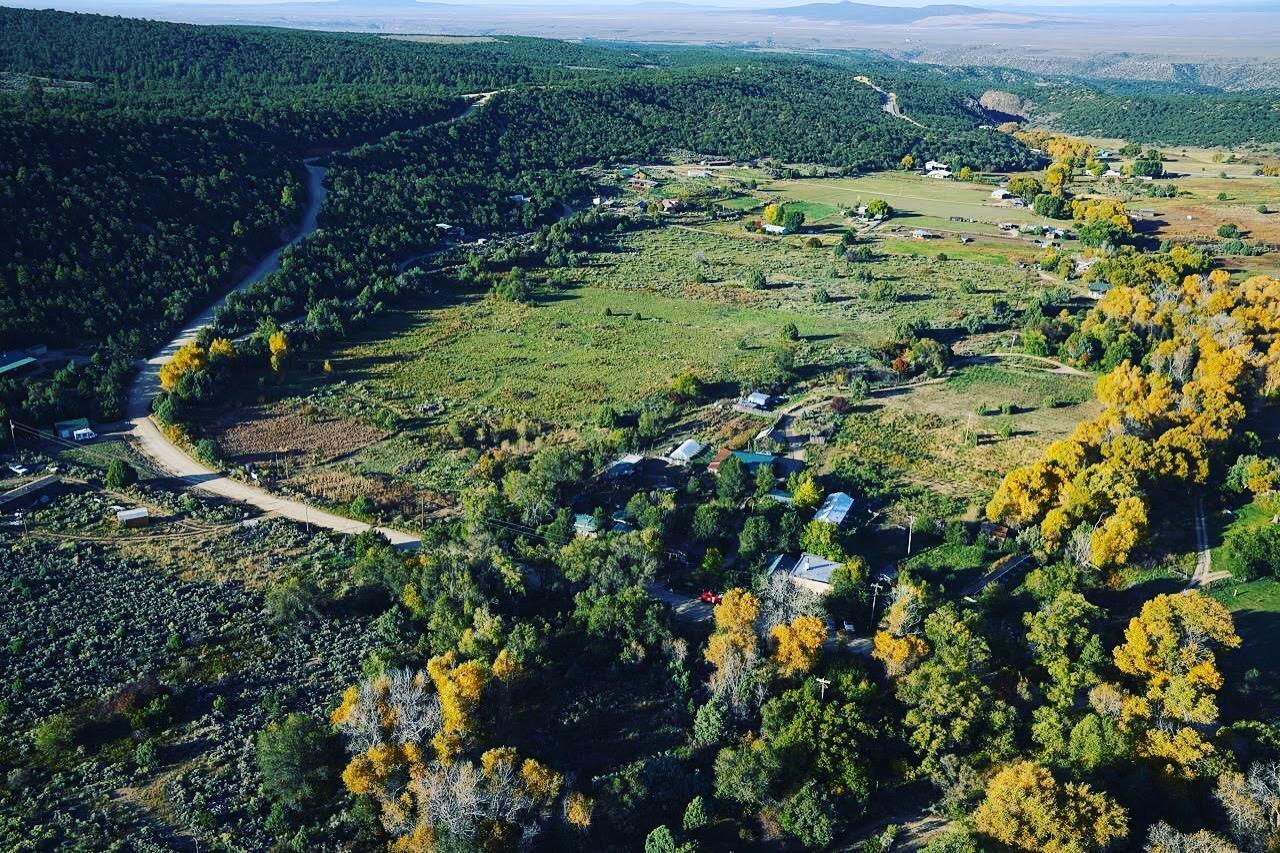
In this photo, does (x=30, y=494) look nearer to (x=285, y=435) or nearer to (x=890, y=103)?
(x=285, y=435)

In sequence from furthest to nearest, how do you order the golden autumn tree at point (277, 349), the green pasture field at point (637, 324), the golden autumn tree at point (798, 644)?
1. the golden autumn tree at point (277, 349)
2. the green pasture field at point (637, 324)
3. the golden autumn tree at point (798, 644)

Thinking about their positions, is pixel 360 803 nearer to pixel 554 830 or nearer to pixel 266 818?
pixel 266 818

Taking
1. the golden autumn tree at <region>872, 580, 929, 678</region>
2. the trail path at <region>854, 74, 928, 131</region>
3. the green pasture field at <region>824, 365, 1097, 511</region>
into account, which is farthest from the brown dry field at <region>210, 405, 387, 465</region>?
the trail path at <region>854, 74, 928, 131</region>

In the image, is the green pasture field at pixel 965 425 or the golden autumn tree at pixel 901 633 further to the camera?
the green pasture field at pixel 965 425

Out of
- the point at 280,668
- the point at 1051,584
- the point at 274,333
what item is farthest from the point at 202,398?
the point at 1051,584

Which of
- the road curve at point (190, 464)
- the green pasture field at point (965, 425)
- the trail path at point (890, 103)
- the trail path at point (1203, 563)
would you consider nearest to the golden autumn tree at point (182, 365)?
the road curve at point (190, 464)

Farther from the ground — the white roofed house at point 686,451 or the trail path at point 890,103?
the trail path at point 890,103

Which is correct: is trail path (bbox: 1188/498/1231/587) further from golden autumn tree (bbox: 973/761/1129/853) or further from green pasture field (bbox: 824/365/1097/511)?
golden autumn tree (bbox: 973/761/1129/853)

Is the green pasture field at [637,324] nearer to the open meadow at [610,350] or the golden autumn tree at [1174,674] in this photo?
the open meadow at [610,350]
